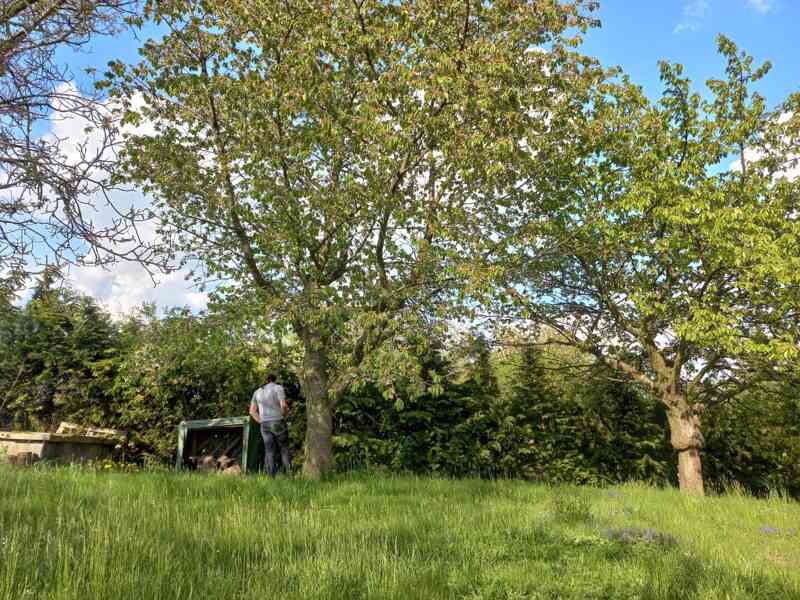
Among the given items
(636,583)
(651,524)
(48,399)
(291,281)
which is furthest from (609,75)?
(48,399)

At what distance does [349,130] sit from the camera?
27.0 feet

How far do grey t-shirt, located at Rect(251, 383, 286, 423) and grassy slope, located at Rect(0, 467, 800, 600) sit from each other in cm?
291

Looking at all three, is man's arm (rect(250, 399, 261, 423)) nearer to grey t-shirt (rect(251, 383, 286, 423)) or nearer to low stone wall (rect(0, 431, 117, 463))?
grey t-shirt (rect(251, 383, 286, 423))

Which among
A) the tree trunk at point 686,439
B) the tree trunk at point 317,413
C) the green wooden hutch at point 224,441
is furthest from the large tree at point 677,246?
the green wooden hutch at point 224,441

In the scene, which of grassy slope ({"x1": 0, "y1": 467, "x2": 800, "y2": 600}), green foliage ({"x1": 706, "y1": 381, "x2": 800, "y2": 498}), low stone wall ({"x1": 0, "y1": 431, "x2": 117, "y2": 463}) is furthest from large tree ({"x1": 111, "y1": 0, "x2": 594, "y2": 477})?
green foliage ({"x1": 706, "y1": 381, "x2": 800, "y2": 498})

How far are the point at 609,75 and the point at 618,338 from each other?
5427mm

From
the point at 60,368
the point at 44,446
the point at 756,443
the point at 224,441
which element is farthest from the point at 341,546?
the point at 756,443

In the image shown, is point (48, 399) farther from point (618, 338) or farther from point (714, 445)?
point (714, 445)

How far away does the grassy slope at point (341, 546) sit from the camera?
314cm

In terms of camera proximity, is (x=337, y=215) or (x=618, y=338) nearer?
(x=337, y=215)

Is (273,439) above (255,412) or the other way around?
the other way around

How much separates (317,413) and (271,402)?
94cm

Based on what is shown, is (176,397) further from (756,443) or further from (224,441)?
(756,443)

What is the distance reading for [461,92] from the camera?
720cm
